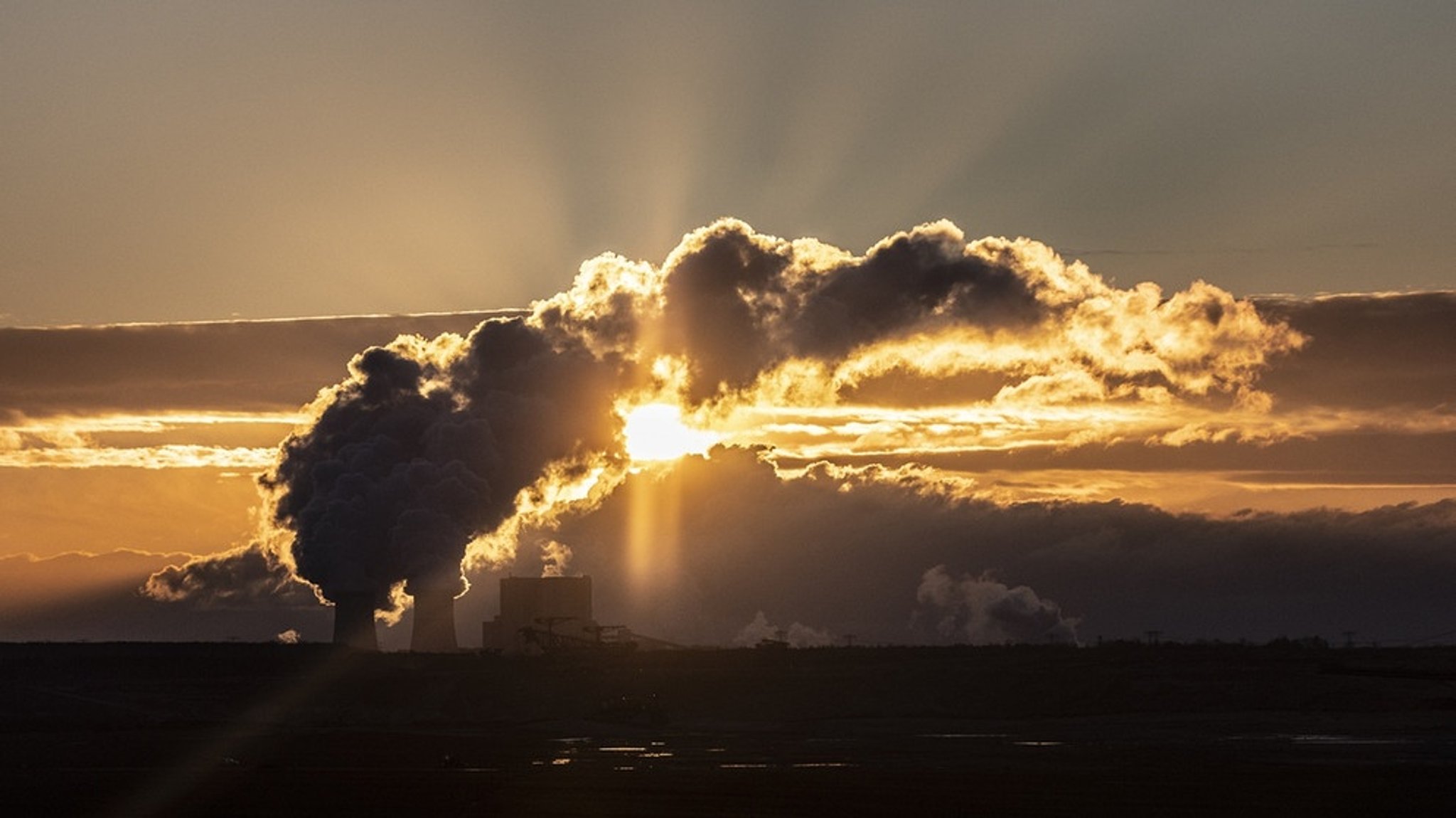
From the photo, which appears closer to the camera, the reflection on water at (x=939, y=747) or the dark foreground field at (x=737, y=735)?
the dark foreground field at (x=737, y=735)

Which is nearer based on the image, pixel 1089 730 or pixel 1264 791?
pixel 1264 791

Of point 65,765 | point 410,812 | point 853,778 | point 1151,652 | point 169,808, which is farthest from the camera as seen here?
point 1151,652

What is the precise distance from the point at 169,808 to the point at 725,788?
23.3 metres

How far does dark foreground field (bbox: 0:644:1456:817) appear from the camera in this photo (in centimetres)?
7669

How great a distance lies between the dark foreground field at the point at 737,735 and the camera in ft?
252

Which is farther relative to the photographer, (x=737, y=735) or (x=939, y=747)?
(x=737, y=735)

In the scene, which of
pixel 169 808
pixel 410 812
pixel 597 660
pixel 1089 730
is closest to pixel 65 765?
pixel 169 808

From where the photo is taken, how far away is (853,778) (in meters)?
84.8

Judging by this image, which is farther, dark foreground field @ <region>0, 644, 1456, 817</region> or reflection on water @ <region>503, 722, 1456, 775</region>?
reflection on water @ <region>503, 722, 1456, 775</region>

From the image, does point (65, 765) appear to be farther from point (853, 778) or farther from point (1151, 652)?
point (1151, 652)

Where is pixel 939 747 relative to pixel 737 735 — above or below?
below

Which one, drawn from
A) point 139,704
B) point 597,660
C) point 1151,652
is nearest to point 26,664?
point 139,704

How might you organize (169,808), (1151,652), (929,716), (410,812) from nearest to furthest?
(410,812)
(169,808)
(929,716)
(1151,652)

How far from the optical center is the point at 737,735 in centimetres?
12719
